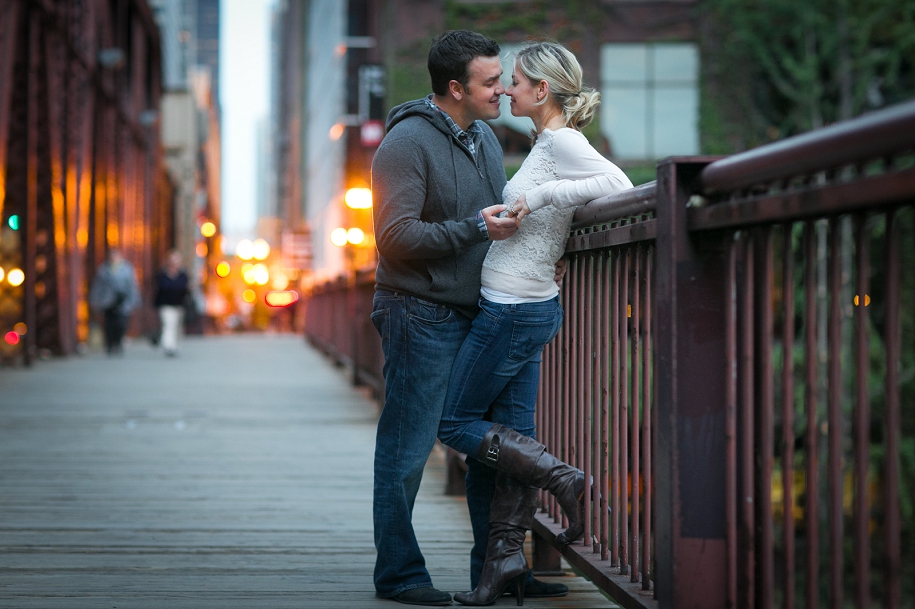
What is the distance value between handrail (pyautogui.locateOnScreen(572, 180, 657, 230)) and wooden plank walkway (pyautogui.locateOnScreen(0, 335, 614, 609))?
1307 millimetres

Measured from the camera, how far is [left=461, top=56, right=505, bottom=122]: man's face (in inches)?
133

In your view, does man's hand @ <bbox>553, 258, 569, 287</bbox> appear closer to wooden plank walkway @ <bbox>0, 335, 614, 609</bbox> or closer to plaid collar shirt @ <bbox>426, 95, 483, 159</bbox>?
plaid collar shirt @ <bbox>426, 95, 483, 159</bbox>

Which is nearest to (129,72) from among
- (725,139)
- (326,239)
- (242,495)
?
(725,139)

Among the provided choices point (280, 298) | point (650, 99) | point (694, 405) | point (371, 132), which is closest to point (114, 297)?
point (371, 132)

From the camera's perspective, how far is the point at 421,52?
3069cm

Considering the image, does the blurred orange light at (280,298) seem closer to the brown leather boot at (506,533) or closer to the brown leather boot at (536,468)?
the brown leather boot at (506,533)

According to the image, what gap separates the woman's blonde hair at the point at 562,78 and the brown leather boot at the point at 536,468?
97 cm

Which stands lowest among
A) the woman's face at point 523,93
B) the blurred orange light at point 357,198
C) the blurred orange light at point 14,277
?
the blurred orange light at point 14,277

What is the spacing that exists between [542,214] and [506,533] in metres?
0.99

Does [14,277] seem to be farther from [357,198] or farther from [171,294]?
[357,198]

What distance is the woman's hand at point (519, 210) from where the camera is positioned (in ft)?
10.4

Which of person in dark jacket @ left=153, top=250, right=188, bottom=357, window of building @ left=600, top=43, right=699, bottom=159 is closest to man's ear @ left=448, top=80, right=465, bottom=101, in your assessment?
person in dark jacket @ left=153, top=250, right=188, bottom=357

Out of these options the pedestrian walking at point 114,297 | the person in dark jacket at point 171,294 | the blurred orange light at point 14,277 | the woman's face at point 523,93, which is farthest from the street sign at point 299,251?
the woman's face at point 523,93

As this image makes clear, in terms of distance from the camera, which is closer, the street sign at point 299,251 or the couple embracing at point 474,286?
the couple embracing at point 474,286
